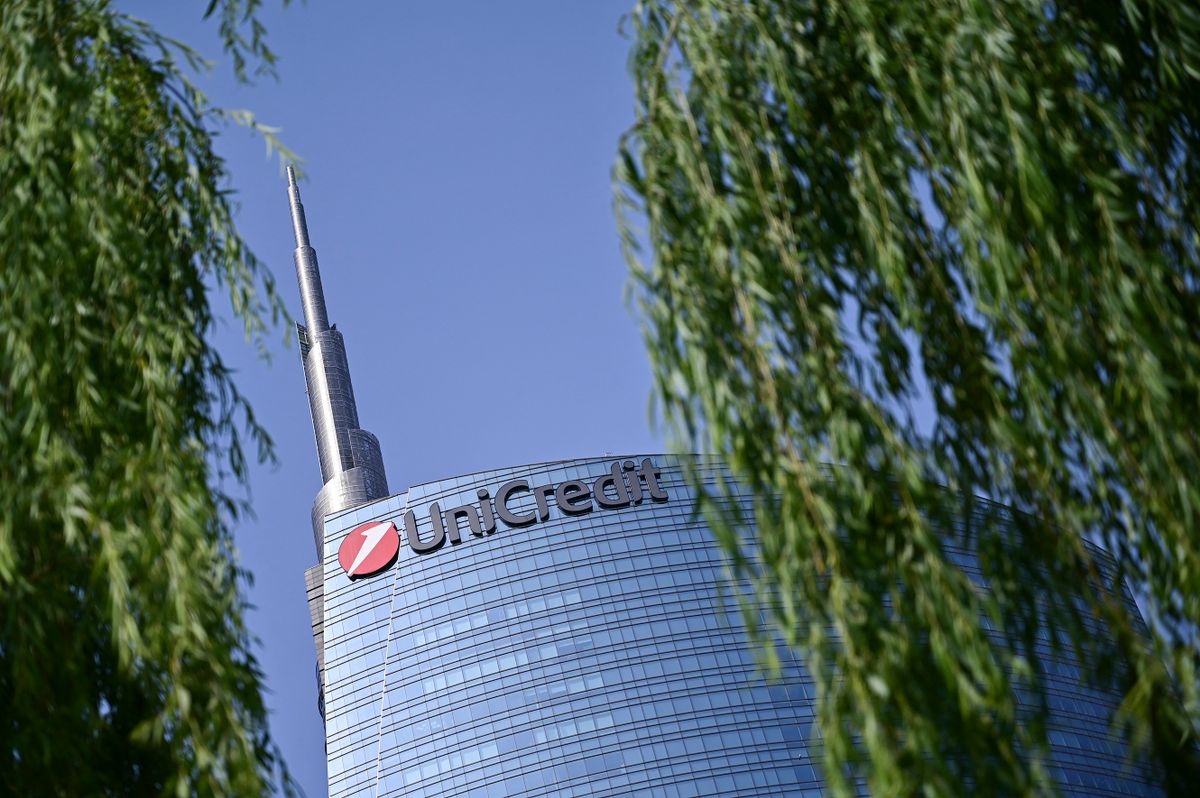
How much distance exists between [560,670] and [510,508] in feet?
37.6

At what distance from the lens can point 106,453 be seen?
311 inches

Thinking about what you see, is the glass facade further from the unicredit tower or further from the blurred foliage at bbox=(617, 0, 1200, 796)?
the blurred foliage at bbox=(617, 0, 1200, 796)

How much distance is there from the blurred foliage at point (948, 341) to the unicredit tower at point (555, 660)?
224ft

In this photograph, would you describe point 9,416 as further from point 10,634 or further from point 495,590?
point 495,590

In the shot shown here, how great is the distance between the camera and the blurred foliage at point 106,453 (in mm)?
7332

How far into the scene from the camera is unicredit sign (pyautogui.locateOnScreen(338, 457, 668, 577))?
86000 mm

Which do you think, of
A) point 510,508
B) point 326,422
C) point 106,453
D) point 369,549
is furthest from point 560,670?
point 106,453

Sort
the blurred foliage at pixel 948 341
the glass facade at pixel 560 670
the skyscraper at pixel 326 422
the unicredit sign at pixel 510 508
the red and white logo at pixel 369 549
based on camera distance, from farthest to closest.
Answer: the skyscraper at pixel 326 422, the unicredit sign at pixel 510 508, the red and white logo at pixel 369 549, the glass facade at pixel 560 670, the blurred foliage at pixel 948 341

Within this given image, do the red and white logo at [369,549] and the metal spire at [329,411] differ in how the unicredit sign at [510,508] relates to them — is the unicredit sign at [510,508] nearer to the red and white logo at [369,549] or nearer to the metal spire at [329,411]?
the red and white logo at [369,549]

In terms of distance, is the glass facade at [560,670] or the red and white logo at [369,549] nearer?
the glass facade at [560,670]

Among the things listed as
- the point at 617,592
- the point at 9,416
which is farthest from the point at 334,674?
the point at 9,416

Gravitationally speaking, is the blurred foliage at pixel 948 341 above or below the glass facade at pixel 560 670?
below

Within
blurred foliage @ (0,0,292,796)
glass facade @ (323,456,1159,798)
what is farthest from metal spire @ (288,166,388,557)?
blurred foliage @ (0,0,292,796)

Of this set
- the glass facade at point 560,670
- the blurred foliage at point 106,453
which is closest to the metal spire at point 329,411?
the glass facade at point 560,670
